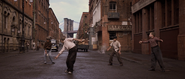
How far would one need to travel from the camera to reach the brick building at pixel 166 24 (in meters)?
13.7

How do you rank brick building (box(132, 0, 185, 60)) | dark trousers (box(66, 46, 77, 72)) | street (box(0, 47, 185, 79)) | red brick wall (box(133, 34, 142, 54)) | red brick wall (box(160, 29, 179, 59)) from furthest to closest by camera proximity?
red brick wall (box(133, 34, 142, 54)) → red brick wall (box(160, 29, 179, 59)) → brick building (box(132, 0, 185, 60)) → dark trousers (box(66, 46, 77, 72)) → street (box(0, 47, 185, 79))

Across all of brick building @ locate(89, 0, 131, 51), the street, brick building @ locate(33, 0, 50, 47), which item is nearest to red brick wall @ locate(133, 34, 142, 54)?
brick building @ locate(89, 0, 131, 51)

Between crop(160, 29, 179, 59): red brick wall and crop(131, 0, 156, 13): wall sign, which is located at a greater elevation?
crop(131, 0, 156, 13): wall sign

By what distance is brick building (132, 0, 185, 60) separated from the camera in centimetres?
1370

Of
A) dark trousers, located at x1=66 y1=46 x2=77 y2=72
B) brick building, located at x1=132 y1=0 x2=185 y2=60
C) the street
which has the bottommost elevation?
the street

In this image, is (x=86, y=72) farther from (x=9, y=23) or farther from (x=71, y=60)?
(x=9, y=23)

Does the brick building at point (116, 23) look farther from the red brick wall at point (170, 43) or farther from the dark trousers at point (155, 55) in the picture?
the dark trousers at point (155, 55)

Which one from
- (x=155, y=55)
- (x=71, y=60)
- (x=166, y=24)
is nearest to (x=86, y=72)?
(x=71, y=60)

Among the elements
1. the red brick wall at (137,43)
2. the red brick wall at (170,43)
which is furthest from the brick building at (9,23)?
the red brick wall at (170,43)

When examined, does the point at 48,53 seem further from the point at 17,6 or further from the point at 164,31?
the point at 17,6

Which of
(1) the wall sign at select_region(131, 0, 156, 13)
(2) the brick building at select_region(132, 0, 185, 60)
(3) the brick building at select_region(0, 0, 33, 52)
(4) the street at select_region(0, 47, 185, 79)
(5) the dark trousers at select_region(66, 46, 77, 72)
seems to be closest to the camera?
(4) the street at select_region(0, 47, 185, 79)

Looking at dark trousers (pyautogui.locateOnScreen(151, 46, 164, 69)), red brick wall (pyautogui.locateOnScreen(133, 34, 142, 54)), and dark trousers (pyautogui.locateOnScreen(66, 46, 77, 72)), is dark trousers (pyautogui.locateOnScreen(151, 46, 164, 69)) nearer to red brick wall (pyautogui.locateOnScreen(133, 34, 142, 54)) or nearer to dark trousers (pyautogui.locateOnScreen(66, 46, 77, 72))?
dark trousers (pyautogui.locateOnScreen(66, 46, 77, 72))

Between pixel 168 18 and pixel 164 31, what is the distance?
1.19 metres

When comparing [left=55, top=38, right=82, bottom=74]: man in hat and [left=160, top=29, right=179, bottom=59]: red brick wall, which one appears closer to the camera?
[left=55, top=38, right=82, bottom=74]: man in hat
